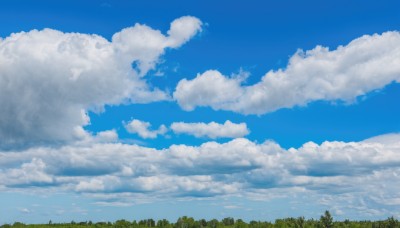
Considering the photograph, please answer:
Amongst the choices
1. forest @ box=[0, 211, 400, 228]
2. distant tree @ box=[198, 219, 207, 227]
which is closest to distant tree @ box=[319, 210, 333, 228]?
forest @ box=[0, 211, 400, 228]

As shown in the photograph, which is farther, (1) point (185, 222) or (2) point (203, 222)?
(2) point (203, 222)

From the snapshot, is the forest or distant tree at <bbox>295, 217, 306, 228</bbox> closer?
the forest

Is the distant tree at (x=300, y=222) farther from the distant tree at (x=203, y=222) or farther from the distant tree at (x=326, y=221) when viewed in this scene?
the distant tree at (x=203, y=222)

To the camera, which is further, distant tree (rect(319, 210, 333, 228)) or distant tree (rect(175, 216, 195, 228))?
distant tree (rect(319, 210, 333, 228))

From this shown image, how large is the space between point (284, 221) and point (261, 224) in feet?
25.9

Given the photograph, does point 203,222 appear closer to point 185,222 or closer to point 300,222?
point 185,222

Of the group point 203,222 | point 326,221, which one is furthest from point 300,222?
point 203,222

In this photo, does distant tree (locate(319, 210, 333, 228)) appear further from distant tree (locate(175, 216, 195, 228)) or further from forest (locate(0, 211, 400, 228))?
distant tree (locate(175, 216, 195, 228))

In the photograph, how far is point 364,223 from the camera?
4951 inches

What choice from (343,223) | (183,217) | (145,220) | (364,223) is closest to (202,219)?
(183,217)

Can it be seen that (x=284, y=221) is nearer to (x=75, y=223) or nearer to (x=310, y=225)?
(x=310, y=225)

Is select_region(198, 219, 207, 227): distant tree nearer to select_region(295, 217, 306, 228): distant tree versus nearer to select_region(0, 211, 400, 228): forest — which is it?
select_region(0, 211, 400, 228): forest

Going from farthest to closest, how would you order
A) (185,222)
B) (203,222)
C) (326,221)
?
(326,221)
(203,222)
(185,222)

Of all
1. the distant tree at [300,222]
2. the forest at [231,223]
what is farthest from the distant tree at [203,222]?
the distant tree at [300,222]
